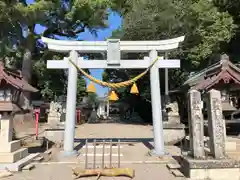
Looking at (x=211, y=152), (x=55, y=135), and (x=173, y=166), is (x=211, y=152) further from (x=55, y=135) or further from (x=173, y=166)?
(x=55, y=135)

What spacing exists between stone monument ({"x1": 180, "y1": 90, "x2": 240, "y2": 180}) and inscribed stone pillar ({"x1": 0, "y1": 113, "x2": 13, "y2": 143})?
5.58m

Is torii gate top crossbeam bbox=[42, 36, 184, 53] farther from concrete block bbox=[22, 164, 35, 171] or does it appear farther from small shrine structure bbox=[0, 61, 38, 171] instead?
concrete block bbox=[22, 164, 35, 171]

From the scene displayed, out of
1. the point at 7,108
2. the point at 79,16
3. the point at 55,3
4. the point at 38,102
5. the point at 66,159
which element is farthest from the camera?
the point at 38,102

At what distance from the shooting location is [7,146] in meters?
8.21

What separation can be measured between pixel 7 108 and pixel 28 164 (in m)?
1.97

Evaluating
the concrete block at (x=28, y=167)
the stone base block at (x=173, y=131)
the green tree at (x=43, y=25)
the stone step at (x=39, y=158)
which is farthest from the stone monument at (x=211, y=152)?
the green tree at (x=43, y=25)

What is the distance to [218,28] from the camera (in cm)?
1745

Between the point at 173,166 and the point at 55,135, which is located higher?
the point at 55,135

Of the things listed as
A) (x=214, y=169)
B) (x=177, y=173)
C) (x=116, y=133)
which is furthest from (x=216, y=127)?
(x=116, y=133)

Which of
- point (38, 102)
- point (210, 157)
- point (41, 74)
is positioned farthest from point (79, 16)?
point (210, 157)

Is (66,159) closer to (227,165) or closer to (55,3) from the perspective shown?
(227,165)

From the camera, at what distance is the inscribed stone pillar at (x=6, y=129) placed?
8.32m

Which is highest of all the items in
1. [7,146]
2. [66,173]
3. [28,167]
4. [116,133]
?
[7,146]

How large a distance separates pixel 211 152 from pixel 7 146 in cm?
623
